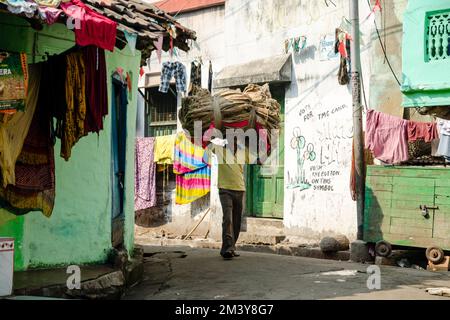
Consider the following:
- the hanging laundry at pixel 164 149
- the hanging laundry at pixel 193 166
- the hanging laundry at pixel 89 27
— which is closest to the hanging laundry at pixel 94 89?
the hanging laundry at pixel 89 27

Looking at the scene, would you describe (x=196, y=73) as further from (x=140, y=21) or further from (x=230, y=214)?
(x=140, y=21)

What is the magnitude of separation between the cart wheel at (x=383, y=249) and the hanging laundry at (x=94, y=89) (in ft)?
20.2

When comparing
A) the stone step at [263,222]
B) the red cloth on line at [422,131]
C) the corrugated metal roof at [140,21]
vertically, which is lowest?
the stone step at [263,222]

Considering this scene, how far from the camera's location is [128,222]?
943 cm

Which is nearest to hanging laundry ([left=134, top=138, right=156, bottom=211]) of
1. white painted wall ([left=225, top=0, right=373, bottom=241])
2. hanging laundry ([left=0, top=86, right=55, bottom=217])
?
white painted wall ([left=225, top=0, right=373, bottom=241])

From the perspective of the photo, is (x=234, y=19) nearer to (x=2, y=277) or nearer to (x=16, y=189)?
(x=16, y=189)

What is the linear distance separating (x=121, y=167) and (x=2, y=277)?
350 centimetres

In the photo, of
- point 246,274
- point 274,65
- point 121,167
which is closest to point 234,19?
point 274,65

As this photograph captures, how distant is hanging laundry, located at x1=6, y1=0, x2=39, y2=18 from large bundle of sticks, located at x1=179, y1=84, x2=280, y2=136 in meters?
3.12

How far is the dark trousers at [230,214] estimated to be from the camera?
9.60 m

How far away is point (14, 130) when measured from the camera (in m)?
6.62

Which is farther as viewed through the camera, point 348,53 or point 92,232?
point 348,53

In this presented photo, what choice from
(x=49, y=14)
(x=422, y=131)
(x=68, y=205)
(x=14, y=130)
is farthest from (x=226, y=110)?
(x=422, y=131)

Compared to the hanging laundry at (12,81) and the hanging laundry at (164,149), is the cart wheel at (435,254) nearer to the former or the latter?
the hanging laundry at (12,81)
